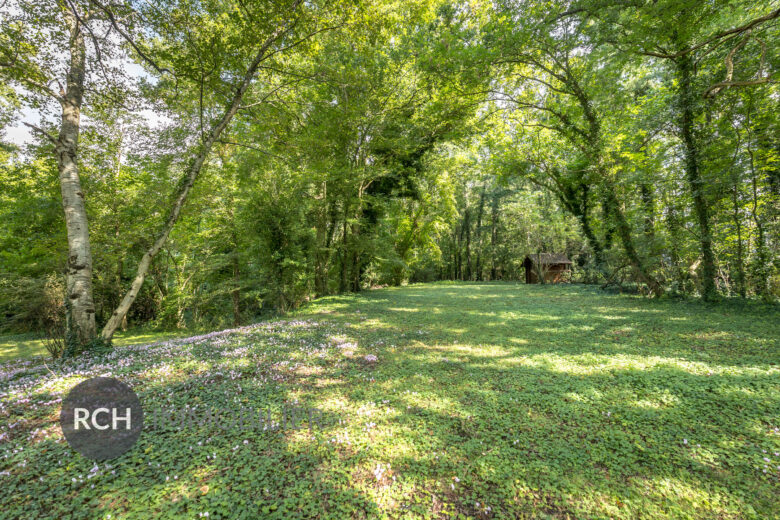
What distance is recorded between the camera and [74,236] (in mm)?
5168

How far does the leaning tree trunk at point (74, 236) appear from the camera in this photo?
199 inches

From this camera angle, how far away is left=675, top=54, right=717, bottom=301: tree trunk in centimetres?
A: 802

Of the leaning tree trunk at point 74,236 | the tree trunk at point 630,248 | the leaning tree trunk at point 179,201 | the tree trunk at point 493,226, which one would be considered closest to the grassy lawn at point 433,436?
the leaning tree trunk at point 179,201

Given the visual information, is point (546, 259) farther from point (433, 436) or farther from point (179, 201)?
point (179, 201)

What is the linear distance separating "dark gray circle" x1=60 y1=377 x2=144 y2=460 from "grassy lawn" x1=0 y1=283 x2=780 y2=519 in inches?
3.8

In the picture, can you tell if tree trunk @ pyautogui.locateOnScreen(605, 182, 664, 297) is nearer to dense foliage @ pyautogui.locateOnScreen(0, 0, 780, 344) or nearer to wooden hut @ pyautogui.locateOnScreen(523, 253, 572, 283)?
dense foliage @ pyautogui.locateOnScreen(0, 0, 780, 344)

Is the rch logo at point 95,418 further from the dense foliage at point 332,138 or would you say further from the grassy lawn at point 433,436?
the dense foliage at point 332,138

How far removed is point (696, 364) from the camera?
13.9ft

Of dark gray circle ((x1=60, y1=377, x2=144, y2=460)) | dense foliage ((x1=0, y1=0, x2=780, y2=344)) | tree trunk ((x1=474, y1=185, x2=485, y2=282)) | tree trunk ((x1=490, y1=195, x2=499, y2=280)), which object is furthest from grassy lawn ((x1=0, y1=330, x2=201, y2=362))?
tree trunk ((x1=490, y1=195, x2=499, y2=280))

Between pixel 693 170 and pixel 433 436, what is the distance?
11.4 m

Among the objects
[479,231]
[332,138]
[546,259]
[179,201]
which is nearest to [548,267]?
[546,259]

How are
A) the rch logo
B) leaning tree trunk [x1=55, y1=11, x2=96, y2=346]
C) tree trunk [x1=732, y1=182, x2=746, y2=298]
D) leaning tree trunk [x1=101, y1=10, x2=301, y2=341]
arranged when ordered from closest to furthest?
the rch logo
leaning tree trunk [x1=55, y1=11, x2=96, y2=346]
leaning tree trunk [x1=101, y1=10, x2=301, y2=341]
tree trunk [x1=732, y1=182, x2=746, y2=298]

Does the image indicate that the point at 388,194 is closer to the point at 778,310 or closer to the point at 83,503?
the point at 778,310

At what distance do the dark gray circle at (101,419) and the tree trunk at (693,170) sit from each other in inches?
530
